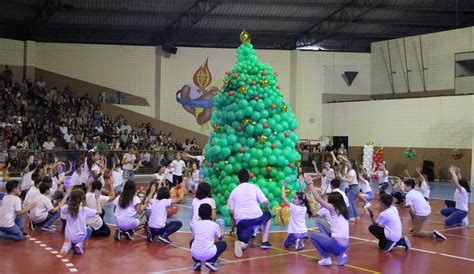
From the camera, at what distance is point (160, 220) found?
34.5ft

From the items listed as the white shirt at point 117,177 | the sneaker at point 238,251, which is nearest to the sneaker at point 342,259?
the sneaker at point 238,251

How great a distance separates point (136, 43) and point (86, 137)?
8933 millimetres

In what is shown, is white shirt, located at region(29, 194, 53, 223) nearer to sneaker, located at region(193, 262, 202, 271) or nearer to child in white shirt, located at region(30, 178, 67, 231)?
child in white shirt, located at region(30, 178, 67, 231)

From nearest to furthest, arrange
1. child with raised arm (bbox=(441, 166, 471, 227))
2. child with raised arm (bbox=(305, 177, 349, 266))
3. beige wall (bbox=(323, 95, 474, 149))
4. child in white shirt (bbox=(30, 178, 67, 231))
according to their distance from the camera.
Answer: child with raised arm (bbox=(305, 177, 349, 266)), child in white shirt (bbox=(30, 178, 67, 231)), child with raised arm (bbox=(441, 166, 471, 227)), beige wall (bbox=(323, 95, 474, 149))

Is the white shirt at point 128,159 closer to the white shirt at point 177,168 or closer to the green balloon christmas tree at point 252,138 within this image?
the white shirt at point 177,168

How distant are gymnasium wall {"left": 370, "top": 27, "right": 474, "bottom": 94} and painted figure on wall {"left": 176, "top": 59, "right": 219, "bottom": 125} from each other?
10739mm

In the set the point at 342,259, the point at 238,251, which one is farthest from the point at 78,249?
the point at 342,259

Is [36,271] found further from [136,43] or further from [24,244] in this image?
[136,43]

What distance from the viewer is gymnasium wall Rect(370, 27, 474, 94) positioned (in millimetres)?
29406

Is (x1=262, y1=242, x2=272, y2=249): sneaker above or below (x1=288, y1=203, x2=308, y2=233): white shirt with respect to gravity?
below

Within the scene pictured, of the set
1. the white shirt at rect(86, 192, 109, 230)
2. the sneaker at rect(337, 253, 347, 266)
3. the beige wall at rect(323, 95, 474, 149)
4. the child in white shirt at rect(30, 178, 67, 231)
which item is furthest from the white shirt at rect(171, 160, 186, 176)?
the beige wall at rect(323, 95, 474, 149)

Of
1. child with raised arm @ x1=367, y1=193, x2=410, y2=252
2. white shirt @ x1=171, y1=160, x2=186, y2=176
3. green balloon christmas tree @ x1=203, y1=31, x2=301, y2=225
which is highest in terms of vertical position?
green balloon christmas tree @ x1=203, y1=31, x2=301, y2=225

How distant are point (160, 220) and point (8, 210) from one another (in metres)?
3.06

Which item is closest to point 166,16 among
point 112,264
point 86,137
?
point 86,137
